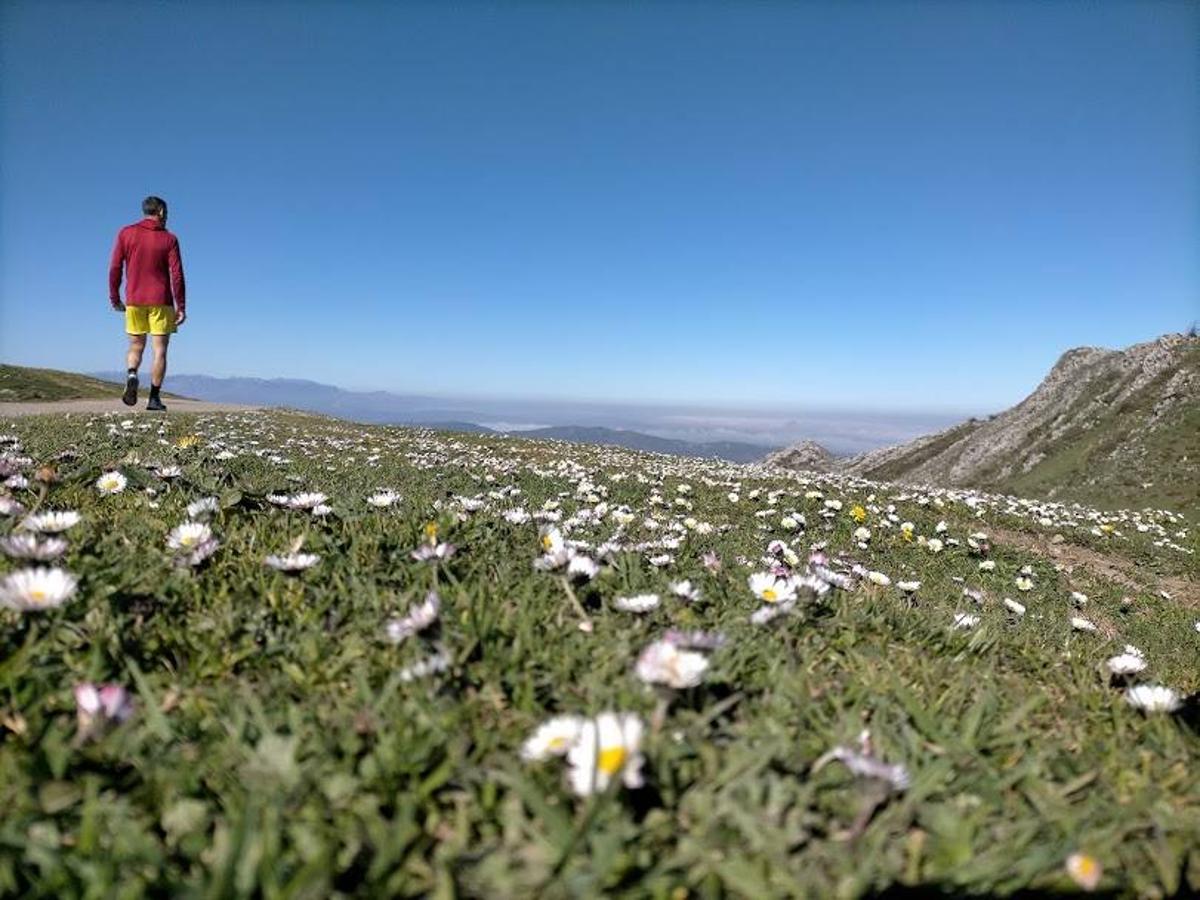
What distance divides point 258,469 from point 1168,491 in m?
39.0

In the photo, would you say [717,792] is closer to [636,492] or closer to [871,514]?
[636,492]

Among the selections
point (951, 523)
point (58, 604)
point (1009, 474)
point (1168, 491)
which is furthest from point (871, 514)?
point (1009, 474)

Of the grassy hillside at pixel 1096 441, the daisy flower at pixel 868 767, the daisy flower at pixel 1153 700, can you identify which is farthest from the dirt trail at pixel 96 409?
the grassy hillside at pixel 1096 441

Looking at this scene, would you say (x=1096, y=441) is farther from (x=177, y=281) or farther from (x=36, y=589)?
(x=36, y=589)

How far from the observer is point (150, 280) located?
13.7 metres

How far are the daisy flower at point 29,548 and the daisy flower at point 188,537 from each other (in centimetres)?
61

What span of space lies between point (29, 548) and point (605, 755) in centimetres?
251

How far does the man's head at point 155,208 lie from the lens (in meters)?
13.6

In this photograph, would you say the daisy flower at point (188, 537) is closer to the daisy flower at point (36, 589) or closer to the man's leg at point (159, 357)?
the daisy flower at point (36, 589)

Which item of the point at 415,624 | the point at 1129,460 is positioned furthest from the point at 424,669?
the point at 1129,460

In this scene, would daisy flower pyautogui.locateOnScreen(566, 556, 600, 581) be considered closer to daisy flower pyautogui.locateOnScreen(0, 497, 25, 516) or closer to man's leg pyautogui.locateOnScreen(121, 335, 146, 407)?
daisy flower pyautogui.locateOnScreen(0, 497, 25, 516)

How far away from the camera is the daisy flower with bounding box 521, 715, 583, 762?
1.90 metres

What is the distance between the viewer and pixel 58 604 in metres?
2.33

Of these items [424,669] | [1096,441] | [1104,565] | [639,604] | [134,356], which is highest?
[1096,441]
